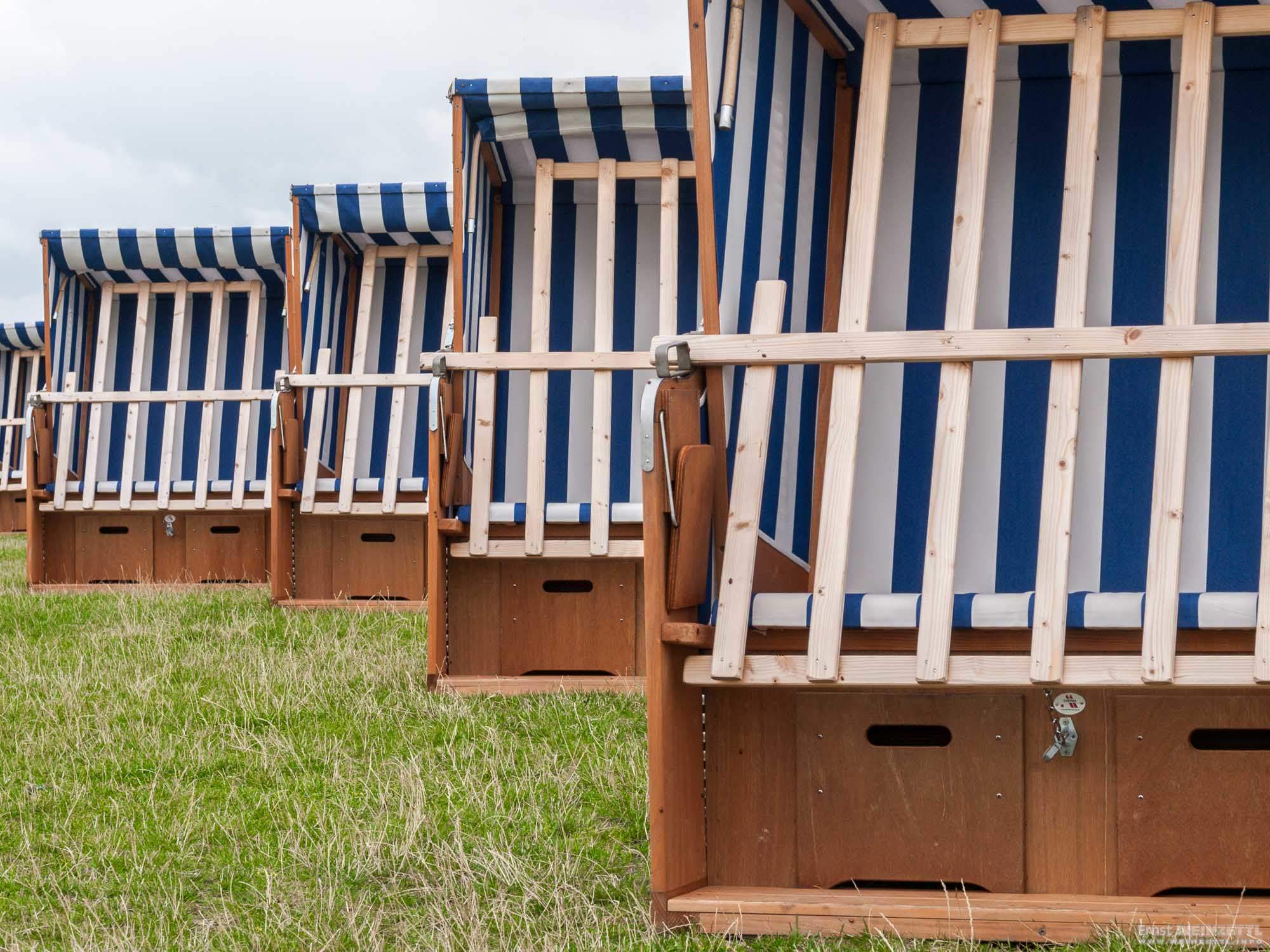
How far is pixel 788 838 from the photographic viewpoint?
2846mm

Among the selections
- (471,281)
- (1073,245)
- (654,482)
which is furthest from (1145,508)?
(471,281)

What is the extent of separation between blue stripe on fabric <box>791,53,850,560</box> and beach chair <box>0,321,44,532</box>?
13.1 meters

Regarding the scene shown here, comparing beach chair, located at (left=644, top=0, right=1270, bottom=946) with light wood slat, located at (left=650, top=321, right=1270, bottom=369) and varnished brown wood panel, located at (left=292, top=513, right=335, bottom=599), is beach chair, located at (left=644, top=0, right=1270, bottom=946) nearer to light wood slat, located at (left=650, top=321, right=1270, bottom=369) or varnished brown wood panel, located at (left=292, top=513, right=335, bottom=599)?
light wood slat, located at (left=650, top=321, right=1270, bottom=369)

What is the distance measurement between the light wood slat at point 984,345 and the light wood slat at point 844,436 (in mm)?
61

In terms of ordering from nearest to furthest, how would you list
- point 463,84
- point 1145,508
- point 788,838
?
point 788,838, point 1145,508, point 463,84

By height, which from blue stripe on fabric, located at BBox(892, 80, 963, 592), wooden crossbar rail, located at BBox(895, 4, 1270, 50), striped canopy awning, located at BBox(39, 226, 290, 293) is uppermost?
striped canopy awning, located at BBox(39, 226, 290, 293)

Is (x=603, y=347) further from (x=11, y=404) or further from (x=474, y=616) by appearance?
(x=11, y=404)

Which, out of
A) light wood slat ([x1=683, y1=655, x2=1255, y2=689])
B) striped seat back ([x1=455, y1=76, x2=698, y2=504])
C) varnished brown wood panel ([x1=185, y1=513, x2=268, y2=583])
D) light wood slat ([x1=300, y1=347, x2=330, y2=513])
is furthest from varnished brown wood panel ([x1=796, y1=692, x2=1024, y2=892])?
varnished brown wood panel ([x1=185, y1=513, x2=268, y2=583])

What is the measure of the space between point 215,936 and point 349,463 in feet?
17.0

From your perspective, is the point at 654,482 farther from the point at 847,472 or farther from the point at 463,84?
the point at 463,84

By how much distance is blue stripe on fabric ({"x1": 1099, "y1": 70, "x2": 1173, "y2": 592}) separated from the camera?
3.37m

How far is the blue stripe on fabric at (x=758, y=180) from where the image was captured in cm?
304

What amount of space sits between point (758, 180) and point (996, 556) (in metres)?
1.06

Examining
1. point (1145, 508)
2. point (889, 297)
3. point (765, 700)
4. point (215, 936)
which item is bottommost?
point (215, 936)
